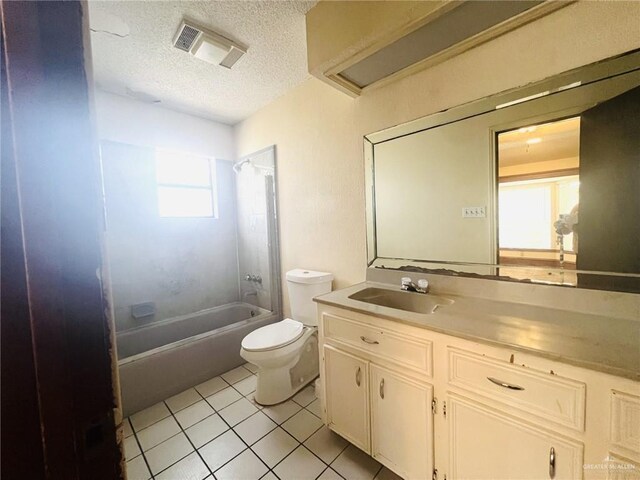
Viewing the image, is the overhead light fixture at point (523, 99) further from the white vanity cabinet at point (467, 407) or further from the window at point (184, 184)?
the window at point (184, 184)

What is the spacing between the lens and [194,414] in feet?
5.69

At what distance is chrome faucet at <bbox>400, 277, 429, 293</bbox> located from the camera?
59.7 inches

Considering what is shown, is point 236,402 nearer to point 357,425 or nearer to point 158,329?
point 357,425

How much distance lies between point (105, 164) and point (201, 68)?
3.81 feet

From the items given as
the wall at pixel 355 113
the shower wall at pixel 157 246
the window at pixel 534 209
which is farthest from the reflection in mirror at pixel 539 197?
the shower wall at pixel 157 246

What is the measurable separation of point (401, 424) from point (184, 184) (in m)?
2.81

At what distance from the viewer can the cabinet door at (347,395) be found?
4.20ft

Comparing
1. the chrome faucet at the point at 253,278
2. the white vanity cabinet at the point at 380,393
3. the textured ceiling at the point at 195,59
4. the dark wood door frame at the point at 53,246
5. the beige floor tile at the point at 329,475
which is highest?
the textured ceiling at the point at 195,59

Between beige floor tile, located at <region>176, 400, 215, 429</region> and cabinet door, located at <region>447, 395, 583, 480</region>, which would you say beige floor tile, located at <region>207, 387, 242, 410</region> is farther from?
cabinet door, located at <region>447, 395, 583, 480</region>

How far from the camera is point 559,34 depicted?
3.65ft

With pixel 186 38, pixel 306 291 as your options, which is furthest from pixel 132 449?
pixel 186 38

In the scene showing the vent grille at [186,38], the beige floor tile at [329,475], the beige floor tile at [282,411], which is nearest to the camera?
the beige floor tile at [329,475]

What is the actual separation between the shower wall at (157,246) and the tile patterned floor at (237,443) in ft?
3.28

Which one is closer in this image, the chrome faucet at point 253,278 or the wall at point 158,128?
the wall at point 158,128
